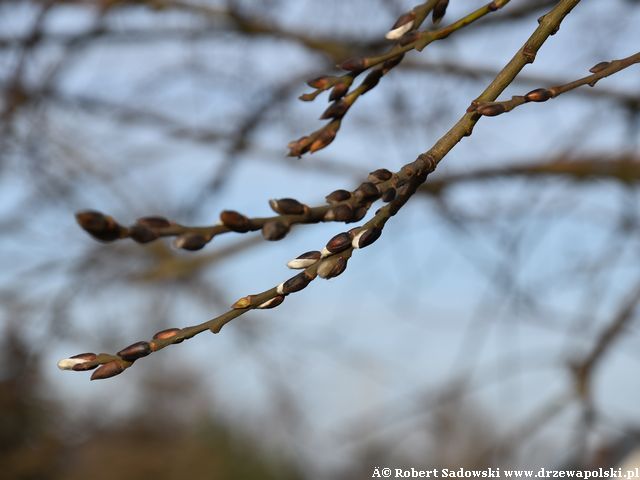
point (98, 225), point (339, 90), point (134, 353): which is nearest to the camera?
point (98, 225)

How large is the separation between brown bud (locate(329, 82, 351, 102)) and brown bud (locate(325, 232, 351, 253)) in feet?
0.58

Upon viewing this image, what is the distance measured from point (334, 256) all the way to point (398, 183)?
8cm

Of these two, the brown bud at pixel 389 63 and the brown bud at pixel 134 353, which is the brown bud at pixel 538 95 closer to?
the brown bud at pixel 389 63

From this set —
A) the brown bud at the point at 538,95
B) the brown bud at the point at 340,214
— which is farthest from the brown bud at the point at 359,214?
the brown bud at the point at 538,95

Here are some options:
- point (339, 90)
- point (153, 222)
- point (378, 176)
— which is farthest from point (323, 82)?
point (153, 222)

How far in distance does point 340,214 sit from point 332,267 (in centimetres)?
5

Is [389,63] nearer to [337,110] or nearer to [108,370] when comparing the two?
[337,110]

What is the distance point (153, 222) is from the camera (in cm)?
58

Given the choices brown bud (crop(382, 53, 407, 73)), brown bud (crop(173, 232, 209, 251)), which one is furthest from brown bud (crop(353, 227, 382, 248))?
brown bud (crop(382, 53, 407, 73))

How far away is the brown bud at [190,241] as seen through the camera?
59cm

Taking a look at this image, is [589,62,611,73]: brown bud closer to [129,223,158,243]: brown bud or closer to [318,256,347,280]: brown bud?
[318,256,347,280]: brown bud

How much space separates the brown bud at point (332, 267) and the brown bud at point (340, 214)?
0.13ft

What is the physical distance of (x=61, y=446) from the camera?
12.0ft

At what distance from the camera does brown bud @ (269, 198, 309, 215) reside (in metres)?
0.60
